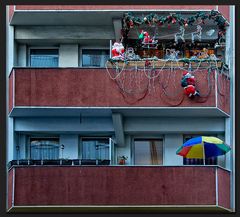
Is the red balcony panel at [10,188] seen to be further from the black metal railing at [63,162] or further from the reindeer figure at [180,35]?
the reindeer figure at [180,35]

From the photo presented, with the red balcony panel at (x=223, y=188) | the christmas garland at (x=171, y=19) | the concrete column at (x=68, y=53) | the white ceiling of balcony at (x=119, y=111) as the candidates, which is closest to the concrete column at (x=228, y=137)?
the white ceiling of balcony at (x=119, y=111)

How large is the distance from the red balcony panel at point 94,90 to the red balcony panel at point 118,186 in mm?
2097

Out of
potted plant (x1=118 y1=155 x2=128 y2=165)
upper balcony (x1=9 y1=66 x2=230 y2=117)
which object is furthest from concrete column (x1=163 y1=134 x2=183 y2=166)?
upper balcony (x1=9 y1=66 x2=230 y2=117)

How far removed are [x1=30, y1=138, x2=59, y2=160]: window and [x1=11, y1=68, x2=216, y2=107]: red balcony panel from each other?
2.36m

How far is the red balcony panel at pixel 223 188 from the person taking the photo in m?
47.8

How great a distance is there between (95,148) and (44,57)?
354cm

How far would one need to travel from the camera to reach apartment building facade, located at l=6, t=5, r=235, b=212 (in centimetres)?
4778

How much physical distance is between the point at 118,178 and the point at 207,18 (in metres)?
5.99

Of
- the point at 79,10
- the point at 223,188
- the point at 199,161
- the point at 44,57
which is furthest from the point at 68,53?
the point at 223,188

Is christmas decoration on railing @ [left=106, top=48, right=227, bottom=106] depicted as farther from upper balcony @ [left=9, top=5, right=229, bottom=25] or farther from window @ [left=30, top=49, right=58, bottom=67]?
window @ [left=30, top=49, right=58, bottom=67]

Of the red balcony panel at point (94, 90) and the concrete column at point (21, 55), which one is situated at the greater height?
the concrete column at point (21, 55)
